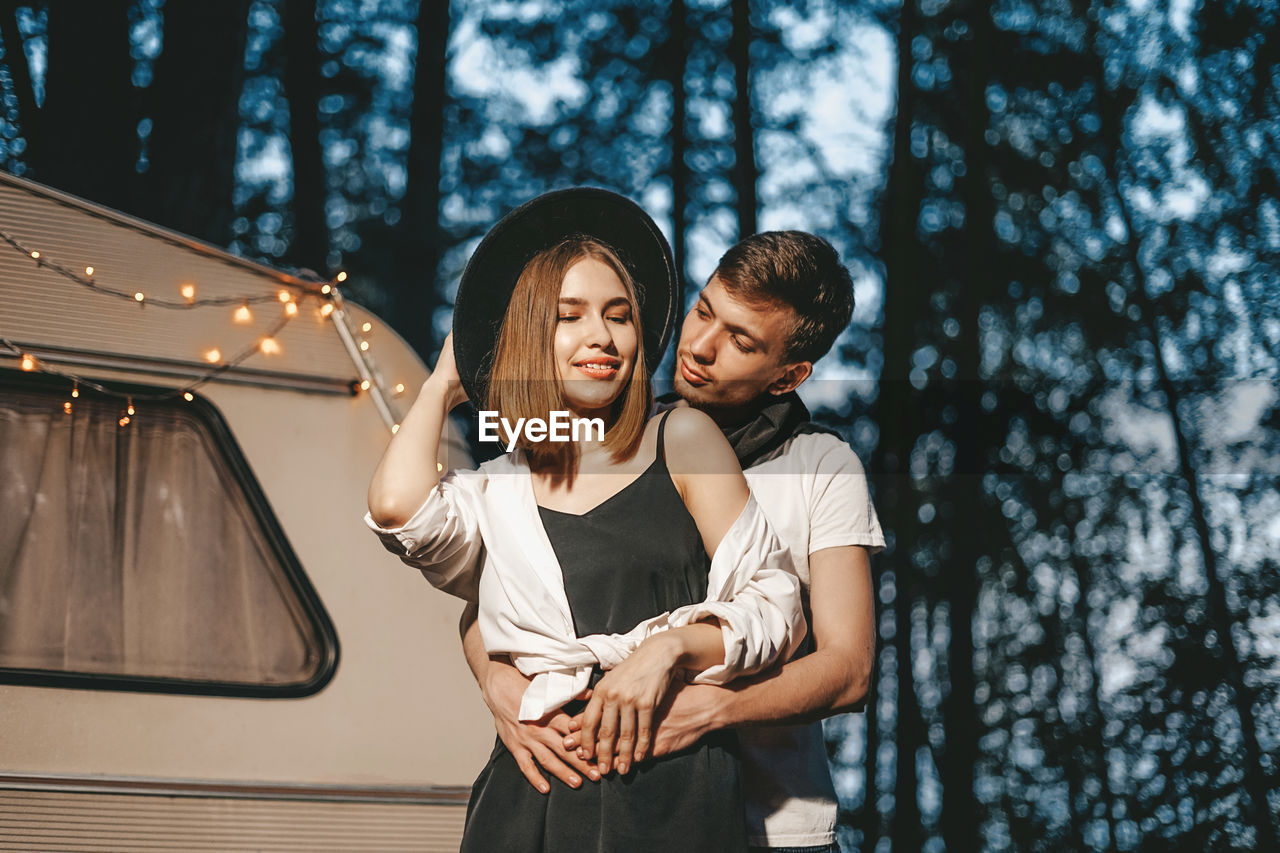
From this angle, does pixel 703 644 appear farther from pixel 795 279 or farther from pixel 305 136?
pixel 305 136

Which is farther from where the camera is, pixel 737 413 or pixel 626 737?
pixel 737 413

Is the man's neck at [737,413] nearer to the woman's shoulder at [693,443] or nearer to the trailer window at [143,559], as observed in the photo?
the woman's shoulder at [693,443]

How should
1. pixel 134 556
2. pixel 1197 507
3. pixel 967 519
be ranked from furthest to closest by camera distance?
1. pixel 967 519
2. pixel 1197 507
3. pixel 134 556

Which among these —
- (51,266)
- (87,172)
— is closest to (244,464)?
(51,266)

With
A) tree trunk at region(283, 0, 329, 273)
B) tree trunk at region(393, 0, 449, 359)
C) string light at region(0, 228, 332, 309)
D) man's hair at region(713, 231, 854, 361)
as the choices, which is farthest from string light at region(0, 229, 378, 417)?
tree trunk at region(283, 0, 329, 273)

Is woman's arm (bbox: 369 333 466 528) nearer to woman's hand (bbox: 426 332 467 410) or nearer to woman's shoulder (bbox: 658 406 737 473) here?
woman's hand (bbox: 426 332 467 410)

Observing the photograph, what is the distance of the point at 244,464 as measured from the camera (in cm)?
241

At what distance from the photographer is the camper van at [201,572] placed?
2.12 metres

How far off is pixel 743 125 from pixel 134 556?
2.90 metres

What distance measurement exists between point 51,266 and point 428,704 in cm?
125

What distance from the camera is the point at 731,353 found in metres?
1.76

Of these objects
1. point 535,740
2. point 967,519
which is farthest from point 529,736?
point 967,519

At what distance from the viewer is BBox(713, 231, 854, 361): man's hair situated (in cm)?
178

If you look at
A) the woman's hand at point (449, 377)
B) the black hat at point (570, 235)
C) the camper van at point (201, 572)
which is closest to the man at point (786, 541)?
the black hat at point (570, 235)
